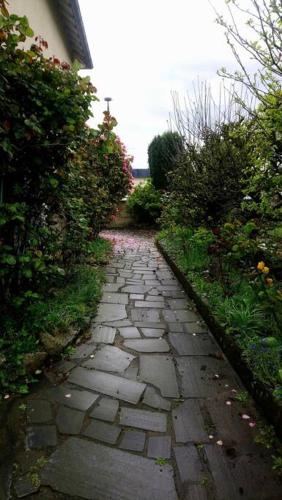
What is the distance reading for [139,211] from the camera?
44.1ft

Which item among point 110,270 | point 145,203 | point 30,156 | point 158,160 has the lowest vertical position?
point 110,270

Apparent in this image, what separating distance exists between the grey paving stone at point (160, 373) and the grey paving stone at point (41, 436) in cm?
89

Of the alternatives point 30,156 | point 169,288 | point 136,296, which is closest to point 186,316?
point 136,296

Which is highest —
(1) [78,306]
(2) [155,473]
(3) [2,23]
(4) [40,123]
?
(3) [2,23]

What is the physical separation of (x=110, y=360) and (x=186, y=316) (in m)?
1.44

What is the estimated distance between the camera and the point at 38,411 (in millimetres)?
2244

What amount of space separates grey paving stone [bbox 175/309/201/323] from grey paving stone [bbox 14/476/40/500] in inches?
99.9

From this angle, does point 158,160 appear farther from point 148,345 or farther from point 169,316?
point 148,345

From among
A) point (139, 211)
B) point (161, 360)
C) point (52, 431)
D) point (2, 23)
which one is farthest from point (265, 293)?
point (139, 211)

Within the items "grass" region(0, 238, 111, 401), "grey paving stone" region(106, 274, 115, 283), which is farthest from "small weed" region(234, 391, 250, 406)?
"grey paving stone" region(106, 274, 115, 283)

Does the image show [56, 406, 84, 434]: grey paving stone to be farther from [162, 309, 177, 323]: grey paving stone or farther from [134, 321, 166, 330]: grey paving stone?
[162, 309, 177, 323]: grey paving stone

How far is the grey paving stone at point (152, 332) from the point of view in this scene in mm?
3553

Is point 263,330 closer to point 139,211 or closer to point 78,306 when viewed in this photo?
point 78,306

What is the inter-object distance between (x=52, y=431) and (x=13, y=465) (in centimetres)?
31
